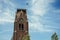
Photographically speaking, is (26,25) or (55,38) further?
(26,25)

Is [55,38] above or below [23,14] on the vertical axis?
below

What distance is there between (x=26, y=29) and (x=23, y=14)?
613cm

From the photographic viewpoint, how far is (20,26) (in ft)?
313

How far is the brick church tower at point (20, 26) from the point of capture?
94.8 metres

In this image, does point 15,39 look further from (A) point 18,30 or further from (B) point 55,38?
(B) point 55,38

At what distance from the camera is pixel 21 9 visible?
98000 millimetres

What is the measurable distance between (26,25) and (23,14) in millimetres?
4569

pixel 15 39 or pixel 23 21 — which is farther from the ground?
pixel 23 21

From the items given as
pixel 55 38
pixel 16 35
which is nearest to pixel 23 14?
pixel 16 35

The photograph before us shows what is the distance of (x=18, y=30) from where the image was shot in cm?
9525

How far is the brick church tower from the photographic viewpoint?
311ft

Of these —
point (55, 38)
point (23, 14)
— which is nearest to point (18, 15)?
point (23, 14)

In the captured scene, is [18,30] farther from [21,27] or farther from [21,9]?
[21,9]

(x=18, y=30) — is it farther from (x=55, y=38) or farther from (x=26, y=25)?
(x=55, y=38)
